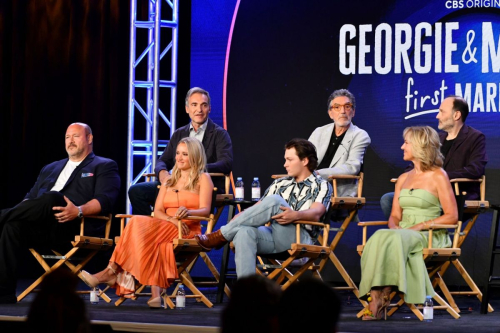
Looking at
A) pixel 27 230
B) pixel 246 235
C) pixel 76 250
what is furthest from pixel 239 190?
pixel 27 230

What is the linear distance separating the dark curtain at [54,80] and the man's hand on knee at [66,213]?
1529mm

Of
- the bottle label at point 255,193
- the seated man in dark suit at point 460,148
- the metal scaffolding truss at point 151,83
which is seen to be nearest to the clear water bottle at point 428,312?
the seated man in dark suit at point 460,148

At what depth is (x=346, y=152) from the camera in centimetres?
583

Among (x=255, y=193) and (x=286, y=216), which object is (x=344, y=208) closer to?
(x=255, y=193)

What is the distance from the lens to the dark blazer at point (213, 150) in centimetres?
583

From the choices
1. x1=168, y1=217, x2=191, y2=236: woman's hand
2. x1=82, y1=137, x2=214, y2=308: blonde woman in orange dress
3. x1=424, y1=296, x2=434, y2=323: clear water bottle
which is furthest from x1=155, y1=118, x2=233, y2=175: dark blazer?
x1=424, y1=296, x2=434, y2=323: clear water bottle

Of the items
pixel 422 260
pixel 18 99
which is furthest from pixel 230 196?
pixel 18 99

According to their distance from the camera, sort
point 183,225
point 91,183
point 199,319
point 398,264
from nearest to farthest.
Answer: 1. point 199,319
2. point 398,264
3. point 183,225
4. point 91,183

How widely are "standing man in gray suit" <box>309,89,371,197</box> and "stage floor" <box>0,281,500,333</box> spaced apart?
0.97 m

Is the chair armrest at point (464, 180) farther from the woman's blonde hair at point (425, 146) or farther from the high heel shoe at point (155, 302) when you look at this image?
the high heel shoe at point (155, 302)

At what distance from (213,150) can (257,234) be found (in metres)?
1.34

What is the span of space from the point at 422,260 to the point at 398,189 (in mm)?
615

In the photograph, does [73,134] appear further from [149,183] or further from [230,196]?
[230,196]

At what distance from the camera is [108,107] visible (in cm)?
686
